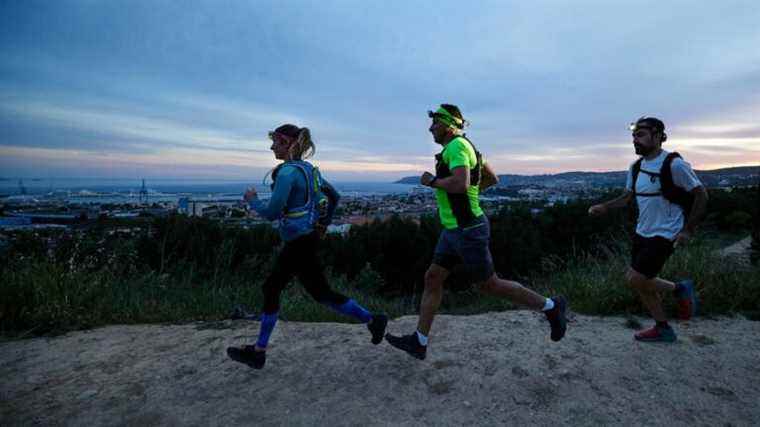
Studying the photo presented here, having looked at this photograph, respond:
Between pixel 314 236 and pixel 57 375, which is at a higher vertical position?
pixel 314 236

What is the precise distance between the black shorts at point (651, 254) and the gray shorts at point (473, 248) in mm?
1286

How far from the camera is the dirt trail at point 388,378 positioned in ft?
7.51

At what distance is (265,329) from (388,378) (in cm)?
99

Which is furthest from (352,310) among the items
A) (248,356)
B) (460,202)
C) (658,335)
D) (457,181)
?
(658,335)

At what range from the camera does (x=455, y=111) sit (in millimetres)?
3045

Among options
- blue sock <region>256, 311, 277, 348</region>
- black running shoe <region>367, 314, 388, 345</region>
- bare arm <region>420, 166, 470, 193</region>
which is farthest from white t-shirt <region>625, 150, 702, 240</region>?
blue sock <region>256, 311, 277, 348</region>

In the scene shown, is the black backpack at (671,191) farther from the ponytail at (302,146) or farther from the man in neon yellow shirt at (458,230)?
the ponytail at (302,146)

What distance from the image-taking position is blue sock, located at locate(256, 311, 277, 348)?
115 inches

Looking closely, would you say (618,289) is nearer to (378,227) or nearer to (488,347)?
(488,347)

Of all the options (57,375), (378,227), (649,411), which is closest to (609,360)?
(649,411)

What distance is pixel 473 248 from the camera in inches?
113

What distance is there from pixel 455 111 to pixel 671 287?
242 centimetres

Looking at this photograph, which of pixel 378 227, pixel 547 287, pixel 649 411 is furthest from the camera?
pixel 378 227

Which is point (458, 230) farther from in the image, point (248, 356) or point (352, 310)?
point (248, 356)
